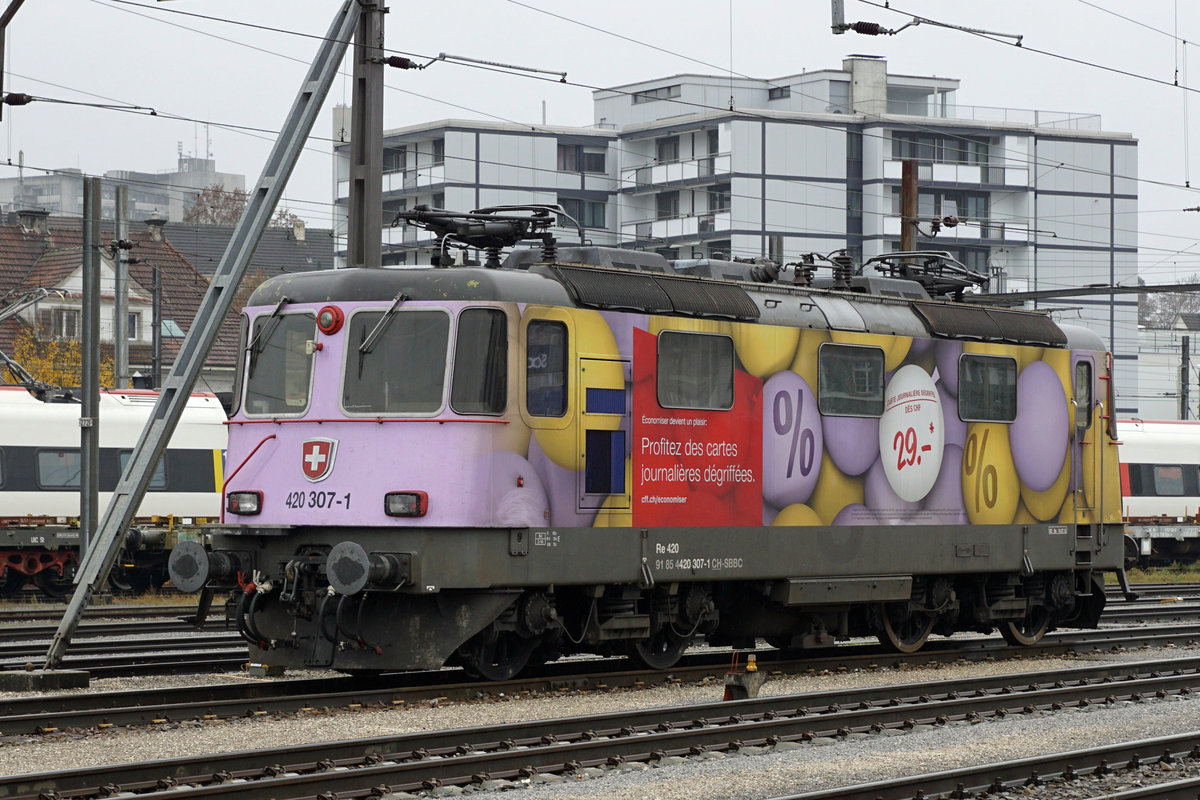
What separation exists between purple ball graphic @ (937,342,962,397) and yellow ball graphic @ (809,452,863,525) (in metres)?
1.75

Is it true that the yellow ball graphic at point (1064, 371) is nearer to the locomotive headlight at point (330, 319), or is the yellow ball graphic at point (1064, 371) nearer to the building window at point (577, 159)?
the locomotive headlight at point (330, 319)

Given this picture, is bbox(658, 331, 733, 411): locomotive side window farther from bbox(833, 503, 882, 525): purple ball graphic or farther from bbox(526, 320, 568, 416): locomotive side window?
bbox(833, 503, 882, 525): purple ball graphic

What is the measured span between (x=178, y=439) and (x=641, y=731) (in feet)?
63.5

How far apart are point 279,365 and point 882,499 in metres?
6.16

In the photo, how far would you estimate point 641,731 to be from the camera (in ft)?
38.4

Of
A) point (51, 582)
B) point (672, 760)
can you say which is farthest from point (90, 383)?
point (672, 760)

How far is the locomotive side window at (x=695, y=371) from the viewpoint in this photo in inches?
587

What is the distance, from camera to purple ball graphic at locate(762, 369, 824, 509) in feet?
51.9

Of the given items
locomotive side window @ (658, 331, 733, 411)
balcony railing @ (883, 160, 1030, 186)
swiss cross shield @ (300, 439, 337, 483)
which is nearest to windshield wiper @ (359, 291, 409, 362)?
swiss cross shield @ (300, 439, 337, 483)

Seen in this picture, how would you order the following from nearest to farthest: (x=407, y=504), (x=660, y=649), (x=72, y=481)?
(x=407, y=504), (x=660, y=649), (x=72, y=481)

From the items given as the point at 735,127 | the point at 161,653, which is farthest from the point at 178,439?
the point at 735,127

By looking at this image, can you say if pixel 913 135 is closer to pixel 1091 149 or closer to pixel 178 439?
pixel 1091 149

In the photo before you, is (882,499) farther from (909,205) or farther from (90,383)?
(909,205)

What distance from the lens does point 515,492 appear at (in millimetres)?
13656
